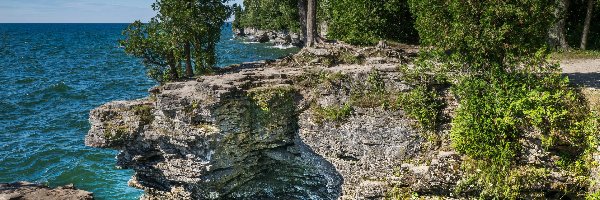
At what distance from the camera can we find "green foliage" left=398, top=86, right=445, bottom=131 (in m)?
15.5

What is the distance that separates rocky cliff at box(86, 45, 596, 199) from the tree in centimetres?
281

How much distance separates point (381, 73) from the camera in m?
16.9

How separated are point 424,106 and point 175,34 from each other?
37.7 ft

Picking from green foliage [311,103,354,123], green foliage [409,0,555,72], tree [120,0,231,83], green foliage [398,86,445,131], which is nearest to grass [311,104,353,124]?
green foliage [311,103,354,123]

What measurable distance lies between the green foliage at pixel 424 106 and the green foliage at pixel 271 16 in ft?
146

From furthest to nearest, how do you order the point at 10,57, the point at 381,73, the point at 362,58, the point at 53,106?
the point at 10,57, the point at 53,106, the point at 362,58, the point at 381,73

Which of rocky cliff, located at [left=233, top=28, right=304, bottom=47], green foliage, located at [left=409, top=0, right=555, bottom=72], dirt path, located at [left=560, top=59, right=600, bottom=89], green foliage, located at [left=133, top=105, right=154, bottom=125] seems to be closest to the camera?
green foliage, located at [left=409, top=0, right=555, bottom=72]

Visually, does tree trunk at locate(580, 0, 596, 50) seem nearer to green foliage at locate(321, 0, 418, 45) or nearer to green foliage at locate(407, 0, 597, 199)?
green foliage at locate(321, 0, 418, 45)

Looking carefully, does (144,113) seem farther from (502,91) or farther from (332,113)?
(502,91)

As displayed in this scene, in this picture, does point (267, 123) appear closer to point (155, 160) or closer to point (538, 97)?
point (155, 160)

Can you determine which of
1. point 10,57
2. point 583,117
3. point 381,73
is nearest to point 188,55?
point 381,73

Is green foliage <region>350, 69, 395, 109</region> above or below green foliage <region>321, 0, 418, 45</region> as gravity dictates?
below

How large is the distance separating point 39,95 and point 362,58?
36819 mm

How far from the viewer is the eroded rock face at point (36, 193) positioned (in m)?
16.7
